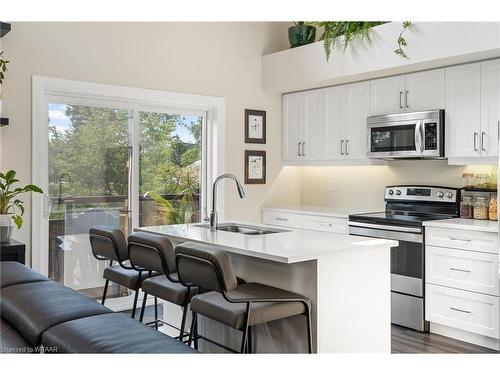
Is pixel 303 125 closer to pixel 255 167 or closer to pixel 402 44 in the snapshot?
A: pixel 255 167

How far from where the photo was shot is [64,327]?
1.57 meters

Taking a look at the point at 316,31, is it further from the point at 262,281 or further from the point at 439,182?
the point at 262,281

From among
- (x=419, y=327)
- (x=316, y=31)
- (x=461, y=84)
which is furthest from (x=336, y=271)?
(x=316, y=31)

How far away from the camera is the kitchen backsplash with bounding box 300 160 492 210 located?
457cm

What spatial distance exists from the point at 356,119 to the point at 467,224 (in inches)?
61.5

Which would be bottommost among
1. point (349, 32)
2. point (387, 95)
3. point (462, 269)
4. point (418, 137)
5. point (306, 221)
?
point (462, 269)

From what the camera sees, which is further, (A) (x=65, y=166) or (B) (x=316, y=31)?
(B) (x=316, y=31)

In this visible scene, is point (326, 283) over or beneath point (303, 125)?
beneath

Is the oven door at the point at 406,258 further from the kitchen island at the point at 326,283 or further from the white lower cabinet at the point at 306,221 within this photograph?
the kitchen island at the point at 326,283

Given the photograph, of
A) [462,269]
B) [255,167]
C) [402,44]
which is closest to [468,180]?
[462,269]

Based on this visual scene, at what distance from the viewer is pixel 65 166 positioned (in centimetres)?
435

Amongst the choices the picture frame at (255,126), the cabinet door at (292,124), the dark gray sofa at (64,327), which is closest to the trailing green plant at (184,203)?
the picture frame at (255,126)

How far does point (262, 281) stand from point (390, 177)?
256 cm

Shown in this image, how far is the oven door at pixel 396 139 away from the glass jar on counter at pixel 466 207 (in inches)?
21.2
